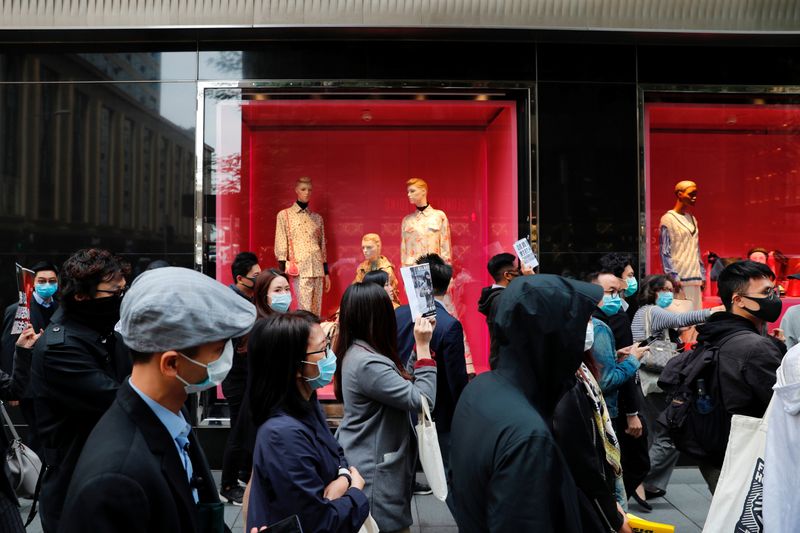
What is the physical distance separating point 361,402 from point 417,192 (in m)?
5.32

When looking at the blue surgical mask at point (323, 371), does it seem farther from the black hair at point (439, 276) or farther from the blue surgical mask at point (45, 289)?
the blue surgical mask at point (45, 289)

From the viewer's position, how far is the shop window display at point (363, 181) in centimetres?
780

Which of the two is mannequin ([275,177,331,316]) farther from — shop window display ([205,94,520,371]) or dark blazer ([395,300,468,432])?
dark blazer ([395,300,468,432])

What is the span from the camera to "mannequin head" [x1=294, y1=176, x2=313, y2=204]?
337 inches

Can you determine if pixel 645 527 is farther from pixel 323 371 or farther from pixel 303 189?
pixel 303 189

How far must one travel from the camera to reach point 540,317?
212 cm

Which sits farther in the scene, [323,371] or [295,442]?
[323,371]

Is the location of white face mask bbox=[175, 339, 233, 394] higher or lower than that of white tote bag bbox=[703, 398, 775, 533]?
higher

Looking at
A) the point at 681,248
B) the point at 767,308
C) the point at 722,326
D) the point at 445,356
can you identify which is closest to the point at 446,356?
the point at 445,356

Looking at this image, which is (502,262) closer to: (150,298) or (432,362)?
(432,362)

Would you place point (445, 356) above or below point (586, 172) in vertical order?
below

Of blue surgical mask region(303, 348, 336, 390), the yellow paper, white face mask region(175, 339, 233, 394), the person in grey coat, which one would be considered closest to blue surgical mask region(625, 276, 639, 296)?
the person in grey coat

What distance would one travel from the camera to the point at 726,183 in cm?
891

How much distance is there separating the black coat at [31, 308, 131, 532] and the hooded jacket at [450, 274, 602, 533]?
1.77 m
